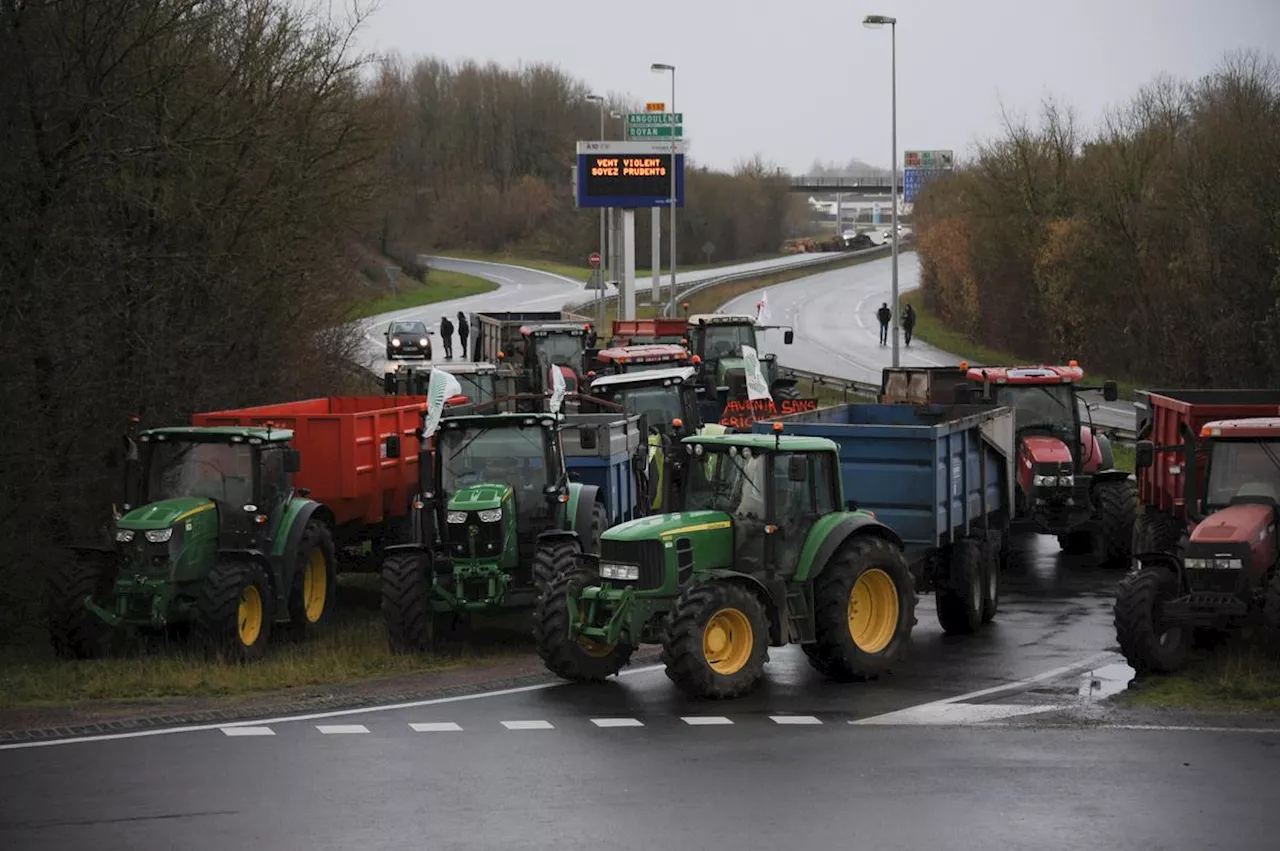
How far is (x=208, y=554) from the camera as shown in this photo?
17.8 metres

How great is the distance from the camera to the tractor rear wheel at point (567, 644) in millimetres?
15969

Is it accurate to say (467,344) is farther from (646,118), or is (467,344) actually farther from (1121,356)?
(1121,356)

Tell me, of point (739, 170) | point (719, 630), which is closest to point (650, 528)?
point (719, 630)

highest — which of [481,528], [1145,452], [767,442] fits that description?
[767,442]

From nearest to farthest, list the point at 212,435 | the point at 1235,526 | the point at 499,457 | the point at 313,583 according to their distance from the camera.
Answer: the point at 1235,526, the point at 212,435, the point at 499,457, the point at 313,583

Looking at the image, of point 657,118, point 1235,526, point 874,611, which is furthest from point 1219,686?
point 657,118

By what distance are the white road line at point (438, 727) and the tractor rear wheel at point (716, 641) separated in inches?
73.5

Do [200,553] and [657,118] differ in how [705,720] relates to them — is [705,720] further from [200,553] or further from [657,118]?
[657,118]

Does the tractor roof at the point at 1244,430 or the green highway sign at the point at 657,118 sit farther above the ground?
the green highway sign at the point at 657,118

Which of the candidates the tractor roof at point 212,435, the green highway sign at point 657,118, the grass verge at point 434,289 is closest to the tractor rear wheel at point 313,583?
the tractor roof at point 212,435

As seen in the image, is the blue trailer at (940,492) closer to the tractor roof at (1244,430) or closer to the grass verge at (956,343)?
the tractor roof at (1244,430)

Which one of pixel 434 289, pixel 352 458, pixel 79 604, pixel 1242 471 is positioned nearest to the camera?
pixel 1242 471

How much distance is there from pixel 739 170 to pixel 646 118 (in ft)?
181

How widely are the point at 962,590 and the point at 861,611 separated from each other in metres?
2.67
